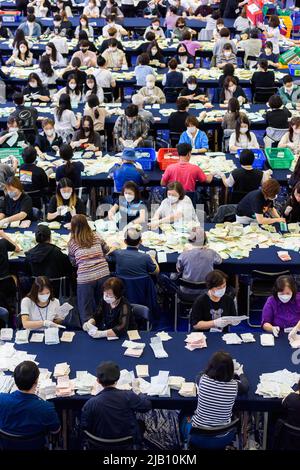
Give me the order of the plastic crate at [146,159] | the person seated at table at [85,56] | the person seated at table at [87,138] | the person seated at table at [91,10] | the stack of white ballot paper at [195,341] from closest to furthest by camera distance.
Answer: the stack of white ballot paper at [195,341] < the plastic crate at [146,159] < the person seated at table at [87,138] < the person seated at table at [85,56] < the person seated at table at [91,10]

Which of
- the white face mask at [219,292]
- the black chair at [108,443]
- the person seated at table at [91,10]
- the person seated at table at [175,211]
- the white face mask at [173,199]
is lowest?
the black chair at [108,443]

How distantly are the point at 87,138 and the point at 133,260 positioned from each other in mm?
3645

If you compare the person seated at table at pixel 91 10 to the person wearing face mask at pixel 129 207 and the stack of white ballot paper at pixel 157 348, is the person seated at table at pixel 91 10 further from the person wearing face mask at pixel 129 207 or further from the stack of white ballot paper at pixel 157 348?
the stack of white ballot paper at pixel 157 348

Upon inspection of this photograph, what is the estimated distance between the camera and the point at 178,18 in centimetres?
1691

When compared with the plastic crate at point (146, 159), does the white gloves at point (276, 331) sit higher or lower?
lower

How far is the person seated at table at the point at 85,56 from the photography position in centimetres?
1485

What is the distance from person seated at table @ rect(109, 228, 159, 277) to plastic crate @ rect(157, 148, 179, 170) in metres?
2.49

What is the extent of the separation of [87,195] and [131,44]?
6693 millimetres

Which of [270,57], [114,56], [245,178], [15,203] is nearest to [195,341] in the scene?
[15,203]

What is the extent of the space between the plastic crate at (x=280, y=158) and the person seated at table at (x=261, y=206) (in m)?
1.41

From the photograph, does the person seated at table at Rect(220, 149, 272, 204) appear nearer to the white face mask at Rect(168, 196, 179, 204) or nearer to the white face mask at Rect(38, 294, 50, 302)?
the white face mask at Rect(168, 196, 179, 204)

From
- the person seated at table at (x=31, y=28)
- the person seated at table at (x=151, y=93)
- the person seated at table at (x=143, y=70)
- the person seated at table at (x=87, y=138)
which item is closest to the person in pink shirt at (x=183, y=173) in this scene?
the person seated at table at (x=87, y=138)

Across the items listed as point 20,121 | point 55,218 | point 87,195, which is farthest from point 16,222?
point 20,121

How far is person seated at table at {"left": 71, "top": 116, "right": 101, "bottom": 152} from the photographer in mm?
11258
